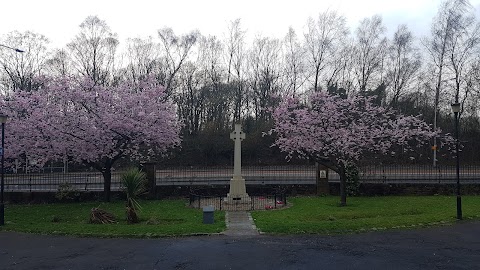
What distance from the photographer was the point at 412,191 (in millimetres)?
23188

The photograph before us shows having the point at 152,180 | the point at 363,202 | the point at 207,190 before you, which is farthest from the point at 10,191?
the point at 363,202

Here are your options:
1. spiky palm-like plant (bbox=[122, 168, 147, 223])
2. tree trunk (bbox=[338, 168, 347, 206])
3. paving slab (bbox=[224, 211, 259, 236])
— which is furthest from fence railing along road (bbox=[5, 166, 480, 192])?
spiky palm-like plant (bbox=[122, 168, 147, 223])

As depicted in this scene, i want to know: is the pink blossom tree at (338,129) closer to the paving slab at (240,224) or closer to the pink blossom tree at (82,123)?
the paving slab at (240,224)

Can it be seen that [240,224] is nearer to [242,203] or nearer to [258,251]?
[258,251]

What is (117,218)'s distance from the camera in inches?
633

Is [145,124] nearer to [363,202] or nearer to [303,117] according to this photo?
[303,117]

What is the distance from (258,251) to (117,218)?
8089 millimetres

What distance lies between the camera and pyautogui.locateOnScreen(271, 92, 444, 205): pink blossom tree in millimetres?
19956

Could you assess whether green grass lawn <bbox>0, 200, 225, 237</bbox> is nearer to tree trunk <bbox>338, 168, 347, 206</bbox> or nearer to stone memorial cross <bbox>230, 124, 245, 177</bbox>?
stone memorial cross <bbox>230, 124, 245, 177</bbox>

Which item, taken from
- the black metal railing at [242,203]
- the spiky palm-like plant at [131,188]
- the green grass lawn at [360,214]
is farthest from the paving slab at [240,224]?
the spiky palm-like plant at [131,188]

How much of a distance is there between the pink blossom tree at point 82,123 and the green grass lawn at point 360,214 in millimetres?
8427

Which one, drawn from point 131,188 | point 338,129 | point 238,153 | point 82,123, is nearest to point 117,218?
point 131,188

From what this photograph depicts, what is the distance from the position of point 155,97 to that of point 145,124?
205 cm

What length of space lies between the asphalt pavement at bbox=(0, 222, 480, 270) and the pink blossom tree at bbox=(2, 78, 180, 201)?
8.45 metres
